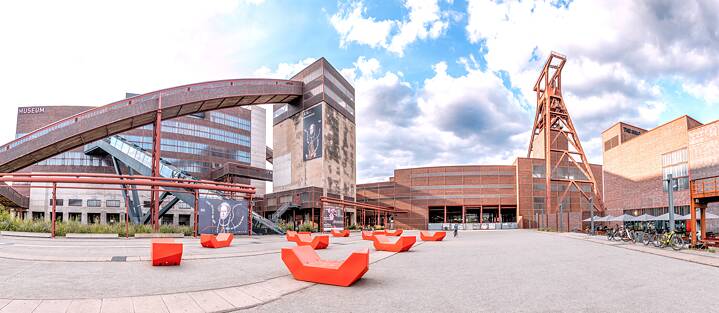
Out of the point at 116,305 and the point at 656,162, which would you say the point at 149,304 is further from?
the point at 656,162

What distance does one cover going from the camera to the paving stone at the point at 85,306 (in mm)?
6340

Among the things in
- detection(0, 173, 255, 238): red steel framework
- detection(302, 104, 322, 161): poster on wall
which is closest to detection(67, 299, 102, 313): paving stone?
detection(0, 173, 255, 238): red steel framework

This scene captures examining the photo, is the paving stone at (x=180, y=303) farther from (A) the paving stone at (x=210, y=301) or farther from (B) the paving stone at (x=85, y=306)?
(B) the paving stone at (x=85, y=306)

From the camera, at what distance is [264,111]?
97.0 m

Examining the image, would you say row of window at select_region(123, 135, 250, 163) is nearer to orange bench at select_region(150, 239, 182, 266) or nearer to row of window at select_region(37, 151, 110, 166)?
row of window at select_region(37, 151, 110, 166)

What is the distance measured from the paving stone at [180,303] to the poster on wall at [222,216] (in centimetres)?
2017

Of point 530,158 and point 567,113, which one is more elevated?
point 567,113

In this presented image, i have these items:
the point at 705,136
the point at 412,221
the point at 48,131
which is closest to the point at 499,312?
the point at 48,131

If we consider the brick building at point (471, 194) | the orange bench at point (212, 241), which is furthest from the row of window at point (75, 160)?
the orange bench at point (212, 241)

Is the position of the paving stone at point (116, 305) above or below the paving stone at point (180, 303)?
above

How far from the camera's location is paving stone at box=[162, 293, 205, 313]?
Answer: 662 centimetres

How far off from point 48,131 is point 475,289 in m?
41.9

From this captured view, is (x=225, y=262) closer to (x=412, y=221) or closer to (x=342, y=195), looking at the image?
(x=342, y=195)

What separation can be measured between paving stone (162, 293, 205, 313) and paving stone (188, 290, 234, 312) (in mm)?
96
